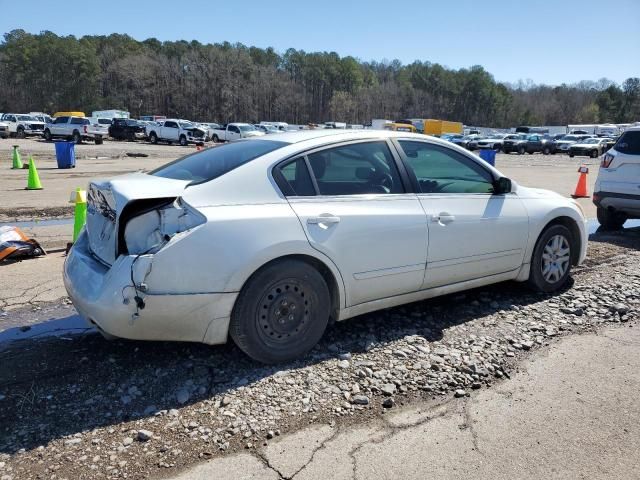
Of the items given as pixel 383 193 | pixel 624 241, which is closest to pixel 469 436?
pixel 383 193

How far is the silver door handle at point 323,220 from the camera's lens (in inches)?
137

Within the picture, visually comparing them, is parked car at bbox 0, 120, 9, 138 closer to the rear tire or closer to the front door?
the rear tire

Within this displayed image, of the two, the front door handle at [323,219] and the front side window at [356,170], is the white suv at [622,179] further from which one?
the front door handle at [323,219]

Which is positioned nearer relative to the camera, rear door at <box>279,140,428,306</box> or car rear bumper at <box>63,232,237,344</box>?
car rear bumper at <box>63,232,237,344</box>

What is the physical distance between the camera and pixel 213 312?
3195mm

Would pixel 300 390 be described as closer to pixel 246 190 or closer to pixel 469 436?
pixel 469 436

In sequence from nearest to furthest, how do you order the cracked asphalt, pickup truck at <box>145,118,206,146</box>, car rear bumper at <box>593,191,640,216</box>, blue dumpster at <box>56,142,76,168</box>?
1. the cracked asphalt
2. car rear bumper at <box>593,191,640,216</box>
3. blue dumpster at <box>56,142,76,168</box>
4. pickup truck at <box>145,118,206,146</box>

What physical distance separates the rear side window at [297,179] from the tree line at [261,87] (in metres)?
109

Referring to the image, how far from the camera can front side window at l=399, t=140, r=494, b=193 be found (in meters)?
4.23

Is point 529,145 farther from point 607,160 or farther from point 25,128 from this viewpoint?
point 25,128

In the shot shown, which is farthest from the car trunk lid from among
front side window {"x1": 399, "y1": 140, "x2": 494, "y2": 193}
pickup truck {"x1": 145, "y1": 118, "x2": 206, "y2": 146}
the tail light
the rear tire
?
pickup truck {"x1": 145, "y1": 118, "x2": 206, "y2": 146}

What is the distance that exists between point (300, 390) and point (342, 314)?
67 cm

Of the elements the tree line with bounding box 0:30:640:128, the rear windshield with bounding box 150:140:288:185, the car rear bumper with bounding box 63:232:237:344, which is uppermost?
the tree line with bounding box 0:30:640:128

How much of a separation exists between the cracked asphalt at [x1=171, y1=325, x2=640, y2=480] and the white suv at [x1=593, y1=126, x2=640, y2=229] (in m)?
5.18
